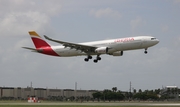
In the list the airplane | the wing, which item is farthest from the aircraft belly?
the wing

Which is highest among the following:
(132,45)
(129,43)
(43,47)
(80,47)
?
(43,47)

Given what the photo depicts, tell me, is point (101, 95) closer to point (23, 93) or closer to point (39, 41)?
point (23, 93)

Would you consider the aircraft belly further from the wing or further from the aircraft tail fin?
the aircraft tail fin

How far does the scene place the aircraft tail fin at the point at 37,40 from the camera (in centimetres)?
9570

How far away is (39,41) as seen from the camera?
96.9m

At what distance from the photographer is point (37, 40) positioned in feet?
320

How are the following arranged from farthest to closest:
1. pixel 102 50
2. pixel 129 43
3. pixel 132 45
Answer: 1. pixel 102 50
2. pixel 132 45
3. pixel 129 43

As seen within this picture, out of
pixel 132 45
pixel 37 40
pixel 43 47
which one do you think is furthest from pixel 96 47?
pixel 37 40

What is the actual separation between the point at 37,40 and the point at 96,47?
62.8 ft

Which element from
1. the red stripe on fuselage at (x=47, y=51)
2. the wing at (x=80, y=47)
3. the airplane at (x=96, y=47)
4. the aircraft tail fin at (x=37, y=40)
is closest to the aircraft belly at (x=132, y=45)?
the airplane at (x=96, y=47)

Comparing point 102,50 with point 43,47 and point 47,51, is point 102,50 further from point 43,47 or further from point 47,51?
point 43,47

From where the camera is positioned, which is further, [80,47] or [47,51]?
[47,51]

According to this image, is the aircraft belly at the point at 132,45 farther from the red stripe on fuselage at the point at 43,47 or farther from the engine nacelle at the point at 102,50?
the red stripe on fuselage at the point at 43,47

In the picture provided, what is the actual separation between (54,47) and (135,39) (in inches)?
821
